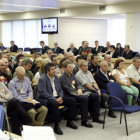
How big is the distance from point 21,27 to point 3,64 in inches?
549

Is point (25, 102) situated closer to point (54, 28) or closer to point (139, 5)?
point (139, 5)

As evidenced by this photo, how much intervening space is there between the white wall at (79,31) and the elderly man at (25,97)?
1112 cm

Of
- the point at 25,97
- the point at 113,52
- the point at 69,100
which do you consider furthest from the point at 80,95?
the point at 113,52

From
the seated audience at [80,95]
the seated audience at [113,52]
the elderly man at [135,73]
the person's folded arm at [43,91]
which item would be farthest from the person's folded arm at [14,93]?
the seated audience at [113,52]

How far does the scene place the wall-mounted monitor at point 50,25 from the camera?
48.9 ft

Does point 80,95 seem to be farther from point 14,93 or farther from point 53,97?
point 14,93

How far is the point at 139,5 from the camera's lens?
11.6m

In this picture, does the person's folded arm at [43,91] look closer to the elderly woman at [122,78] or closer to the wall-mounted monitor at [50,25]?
the elderly woman at [122,78]

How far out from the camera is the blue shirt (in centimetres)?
441

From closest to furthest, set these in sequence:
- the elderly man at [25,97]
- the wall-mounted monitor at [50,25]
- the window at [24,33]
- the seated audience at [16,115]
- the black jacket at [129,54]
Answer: the seated audience at [16,115], the elderly man at [25,97], the black jacket at [129,54], the wall-mounted monitor at [50,25], the window at [24,33]

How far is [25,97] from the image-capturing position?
452cm

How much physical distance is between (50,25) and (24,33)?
12.2ft

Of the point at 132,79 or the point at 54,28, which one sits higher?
the point at 54,28

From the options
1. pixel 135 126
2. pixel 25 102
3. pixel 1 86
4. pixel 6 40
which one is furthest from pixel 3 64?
pixel 6 40
